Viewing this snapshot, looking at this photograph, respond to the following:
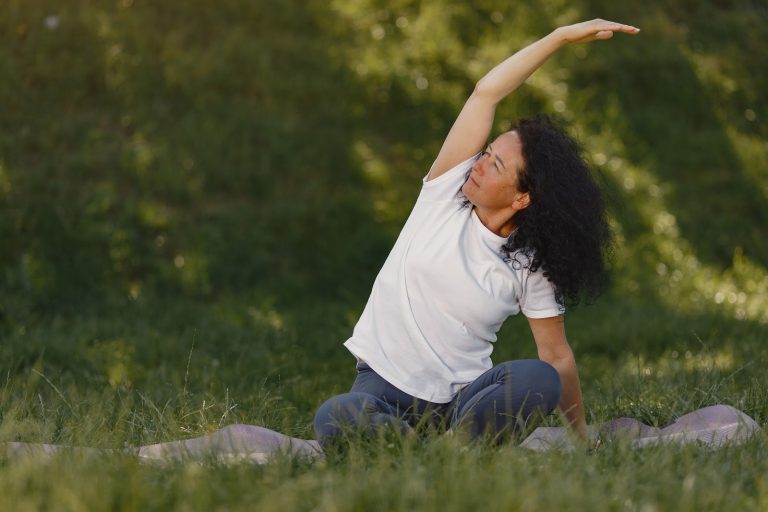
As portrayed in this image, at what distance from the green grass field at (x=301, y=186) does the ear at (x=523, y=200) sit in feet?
2.97

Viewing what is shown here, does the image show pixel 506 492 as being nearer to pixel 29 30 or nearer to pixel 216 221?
pixel 216 221

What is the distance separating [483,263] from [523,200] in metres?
0.24

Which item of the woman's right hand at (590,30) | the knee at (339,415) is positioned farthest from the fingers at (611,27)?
the knee at (339,415)

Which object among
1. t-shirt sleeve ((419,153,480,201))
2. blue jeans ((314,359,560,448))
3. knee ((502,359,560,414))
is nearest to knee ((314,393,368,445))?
blue jeans ((314,359,560,448))

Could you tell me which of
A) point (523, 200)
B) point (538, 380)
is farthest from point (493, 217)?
point (538, 380)

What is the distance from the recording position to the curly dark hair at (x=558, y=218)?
323 centimetres

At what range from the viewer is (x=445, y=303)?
3172 mm

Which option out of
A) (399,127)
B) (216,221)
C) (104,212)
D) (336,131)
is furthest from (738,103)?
(104,212)

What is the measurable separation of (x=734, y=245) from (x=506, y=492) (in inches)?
207

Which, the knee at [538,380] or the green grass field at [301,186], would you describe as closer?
the knee at [538,380]

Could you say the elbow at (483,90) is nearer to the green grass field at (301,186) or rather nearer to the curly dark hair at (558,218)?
the curly dark hair at (558,218)

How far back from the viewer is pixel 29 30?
6488mm

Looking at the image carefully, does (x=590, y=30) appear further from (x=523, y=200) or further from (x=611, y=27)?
(x=523, y=200)

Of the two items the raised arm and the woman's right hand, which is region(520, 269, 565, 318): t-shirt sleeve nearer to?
the raised arm
